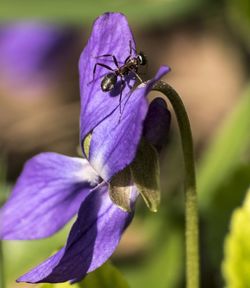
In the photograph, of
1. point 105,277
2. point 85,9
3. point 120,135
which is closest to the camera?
point 120,135

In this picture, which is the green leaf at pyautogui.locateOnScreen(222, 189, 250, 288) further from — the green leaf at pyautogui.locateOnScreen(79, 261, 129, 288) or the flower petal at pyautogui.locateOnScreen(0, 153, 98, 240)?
the flower petal at pyautogui.locateOnScreen(0, 153, 98, 240)

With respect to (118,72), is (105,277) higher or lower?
lower

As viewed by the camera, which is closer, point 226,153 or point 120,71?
point 120,71

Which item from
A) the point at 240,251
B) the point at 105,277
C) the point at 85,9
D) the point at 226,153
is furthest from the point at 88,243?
the point at 85,9

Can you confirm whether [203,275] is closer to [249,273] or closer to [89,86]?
[249,273]

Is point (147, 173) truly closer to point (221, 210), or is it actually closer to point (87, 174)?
point (87, 174)

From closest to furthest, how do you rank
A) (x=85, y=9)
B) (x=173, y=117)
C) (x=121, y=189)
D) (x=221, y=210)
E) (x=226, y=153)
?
(x=121, y=189)
(x=221, y=210)
(x=226, y=153)
(x=85, y=9)
(x=173, y=117)

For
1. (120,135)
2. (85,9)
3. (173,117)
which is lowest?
(173,117)

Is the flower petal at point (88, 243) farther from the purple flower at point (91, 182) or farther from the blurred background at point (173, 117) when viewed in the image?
the blurred background at point (173, 117)

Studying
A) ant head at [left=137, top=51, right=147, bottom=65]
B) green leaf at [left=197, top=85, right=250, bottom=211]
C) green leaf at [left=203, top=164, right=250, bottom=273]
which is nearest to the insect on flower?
ant head at [left=137, top=51, right=147, bottom=65]
